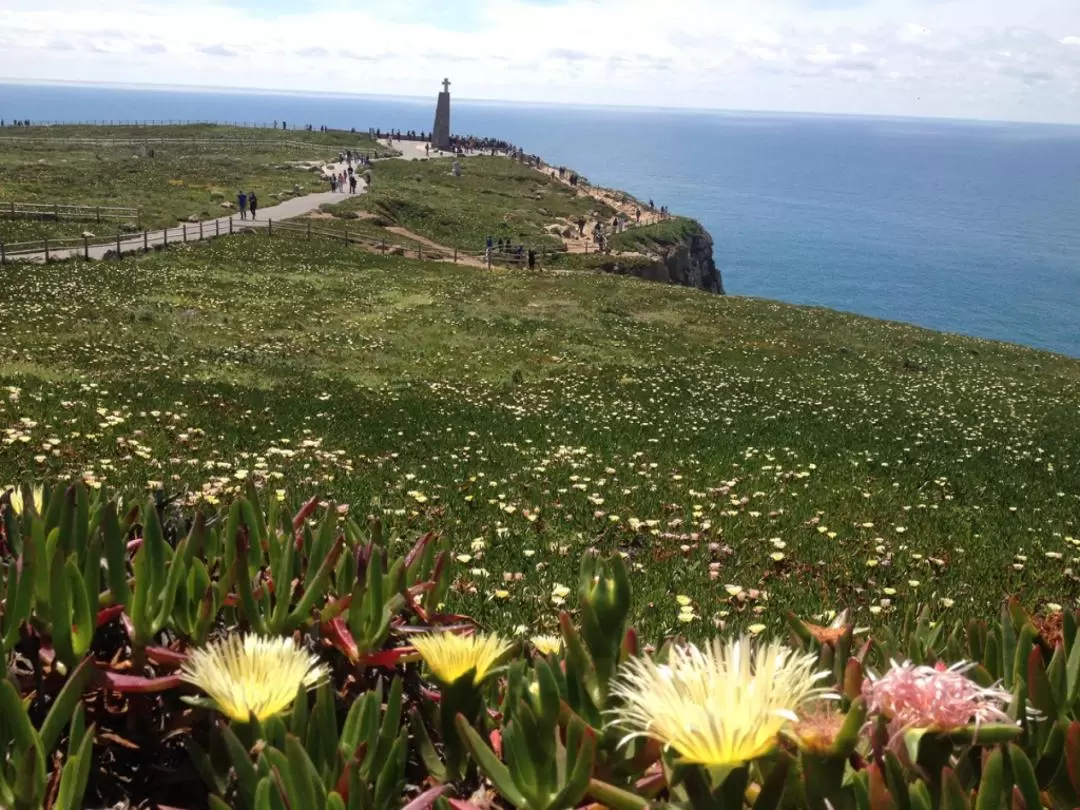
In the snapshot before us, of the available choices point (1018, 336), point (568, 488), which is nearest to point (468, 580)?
point (568, 488)

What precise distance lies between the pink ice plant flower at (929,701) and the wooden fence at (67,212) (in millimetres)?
50856

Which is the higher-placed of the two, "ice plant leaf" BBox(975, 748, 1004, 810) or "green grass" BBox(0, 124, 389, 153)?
"green grass" BBox(0, 124, 389, 153)

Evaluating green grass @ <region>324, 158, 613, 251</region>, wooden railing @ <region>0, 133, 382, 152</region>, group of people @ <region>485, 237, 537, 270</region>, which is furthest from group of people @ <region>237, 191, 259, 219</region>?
wooden railing @ <region>0, 133, 382, 152</region>

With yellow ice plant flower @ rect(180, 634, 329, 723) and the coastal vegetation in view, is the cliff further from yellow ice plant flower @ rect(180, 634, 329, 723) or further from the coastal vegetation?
yellow ice plant flower @ rect(180, 634, 329, 723)

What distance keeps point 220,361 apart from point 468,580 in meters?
15.5

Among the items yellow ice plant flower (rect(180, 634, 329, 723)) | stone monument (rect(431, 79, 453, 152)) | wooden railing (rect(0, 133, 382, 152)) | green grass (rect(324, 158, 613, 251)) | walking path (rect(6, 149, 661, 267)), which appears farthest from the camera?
stone monument (rect(431, 79, 453, 152))

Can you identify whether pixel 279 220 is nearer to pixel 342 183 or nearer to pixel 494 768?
pixel 342 183

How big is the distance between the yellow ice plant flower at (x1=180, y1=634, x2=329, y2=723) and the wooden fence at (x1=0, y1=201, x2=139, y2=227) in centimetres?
5003

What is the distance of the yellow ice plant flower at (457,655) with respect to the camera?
84.4 inches

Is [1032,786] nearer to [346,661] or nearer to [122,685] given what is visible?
[346,661]

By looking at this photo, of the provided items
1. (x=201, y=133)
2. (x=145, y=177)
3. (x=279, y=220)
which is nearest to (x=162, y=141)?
(x=201, y=133)

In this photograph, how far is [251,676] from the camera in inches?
77.4

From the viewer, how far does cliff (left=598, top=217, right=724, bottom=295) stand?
207 feet

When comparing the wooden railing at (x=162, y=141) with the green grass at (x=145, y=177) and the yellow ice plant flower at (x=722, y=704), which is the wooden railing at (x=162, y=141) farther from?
the yellow ice plant flower at (x=722, y=704)
